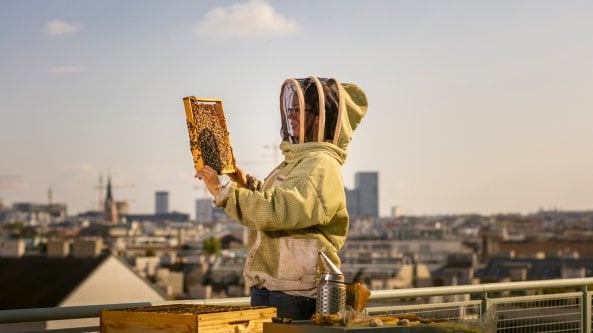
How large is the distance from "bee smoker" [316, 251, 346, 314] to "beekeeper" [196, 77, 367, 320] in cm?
14

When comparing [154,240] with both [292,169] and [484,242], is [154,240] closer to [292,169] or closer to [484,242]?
[484,242]

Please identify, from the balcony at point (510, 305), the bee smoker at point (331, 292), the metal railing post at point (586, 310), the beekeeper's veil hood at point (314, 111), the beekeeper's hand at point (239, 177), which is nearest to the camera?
the bee smoker at point (331, 292)

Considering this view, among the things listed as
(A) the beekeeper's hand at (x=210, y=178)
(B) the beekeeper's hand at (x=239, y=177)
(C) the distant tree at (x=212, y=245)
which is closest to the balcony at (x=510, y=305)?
(B) the beekeeper's hand at (x=239, y=177)

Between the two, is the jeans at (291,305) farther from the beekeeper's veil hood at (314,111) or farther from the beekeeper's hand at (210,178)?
the beekeeper's veil hood at (314,111)

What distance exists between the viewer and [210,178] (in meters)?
3.80

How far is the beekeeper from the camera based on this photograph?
369 centimetres

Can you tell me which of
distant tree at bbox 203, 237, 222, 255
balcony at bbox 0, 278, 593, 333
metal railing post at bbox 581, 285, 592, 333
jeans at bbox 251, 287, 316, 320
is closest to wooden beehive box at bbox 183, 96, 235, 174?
jeans at bbox 251, 287, 316, 320

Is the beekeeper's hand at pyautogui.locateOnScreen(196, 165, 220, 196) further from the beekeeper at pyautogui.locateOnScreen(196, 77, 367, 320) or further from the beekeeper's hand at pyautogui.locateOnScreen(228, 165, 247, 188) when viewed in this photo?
the beekeeper's hand at pyautogui.locateOnScreen(228, 165, 247, 188)

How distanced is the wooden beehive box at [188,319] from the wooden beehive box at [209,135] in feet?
A: 1.62

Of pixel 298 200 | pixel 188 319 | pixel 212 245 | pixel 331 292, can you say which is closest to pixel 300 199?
pixel 298 200

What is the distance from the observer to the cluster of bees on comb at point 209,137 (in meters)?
3.88

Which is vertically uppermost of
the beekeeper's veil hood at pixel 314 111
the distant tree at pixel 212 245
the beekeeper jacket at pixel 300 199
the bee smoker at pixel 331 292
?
the beekeeper's veil hood at pixel 314 111

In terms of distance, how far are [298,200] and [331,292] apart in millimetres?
300

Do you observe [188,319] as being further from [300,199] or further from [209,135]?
[209,135]
